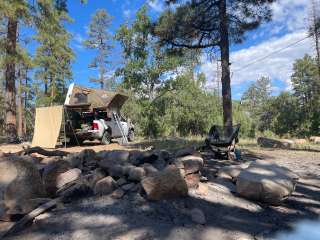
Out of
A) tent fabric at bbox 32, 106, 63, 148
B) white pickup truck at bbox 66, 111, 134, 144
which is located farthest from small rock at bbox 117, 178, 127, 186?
white pickup truck at bbox 66, 111, 134, 144

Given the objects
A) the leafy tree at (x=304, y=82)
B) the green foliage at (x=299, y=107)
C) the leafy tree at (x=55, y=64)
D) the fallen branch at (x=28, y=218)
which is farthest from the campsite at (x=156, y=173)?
A: the leafy tree at (x=304, y=82)

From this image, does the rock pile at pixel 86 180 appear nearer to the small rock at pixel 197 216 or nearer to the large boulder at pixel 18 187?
the large boulder at pixel 18 187

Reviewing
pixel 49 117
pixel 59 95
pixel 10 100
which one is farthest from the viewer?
pixel 59 95

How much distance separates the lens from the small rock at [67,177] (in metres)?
5.06

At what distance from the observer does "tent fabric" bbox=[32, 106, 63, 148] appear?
12562mm

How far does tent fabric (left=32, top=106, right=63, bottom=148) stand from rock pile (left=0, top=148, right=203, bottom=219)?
22.9 ft

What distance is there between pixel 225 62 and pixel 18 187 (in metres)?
8.06

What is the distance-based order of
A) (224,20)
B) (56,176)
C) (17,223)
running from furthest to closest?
(224,20)
(56,176)
(17,223)

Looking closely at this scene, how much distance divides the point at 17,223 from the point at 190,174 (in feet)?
8.73

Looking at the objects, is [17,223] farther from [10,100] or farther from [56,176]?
[10,100]

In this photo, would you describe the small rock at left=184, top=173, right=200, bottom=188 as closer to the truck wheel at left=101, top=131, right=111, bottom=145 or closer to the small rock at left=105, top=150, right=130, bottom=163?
the small rock at left=105, top=150, right=130, bottom=163

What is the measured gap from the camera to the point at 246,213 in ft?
15.0

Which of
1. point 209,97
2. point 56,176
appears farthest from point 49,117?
point 209,97

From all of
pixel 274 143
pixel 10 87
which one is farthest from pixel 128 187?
pixel 10 87
